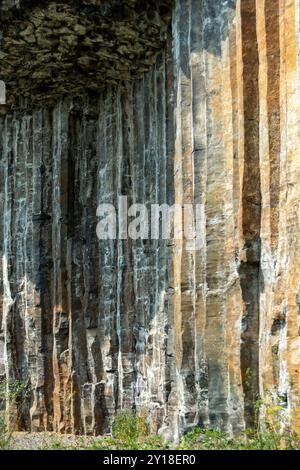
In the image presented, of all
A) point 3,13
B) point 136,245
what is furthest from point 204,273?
point 3,13

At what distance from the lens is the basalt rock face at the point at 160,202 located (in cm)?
810

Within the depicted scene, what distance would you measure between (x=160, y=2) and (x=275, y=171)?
10.5ft

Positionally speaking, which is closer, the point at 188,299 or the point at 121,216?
the point at 188,299

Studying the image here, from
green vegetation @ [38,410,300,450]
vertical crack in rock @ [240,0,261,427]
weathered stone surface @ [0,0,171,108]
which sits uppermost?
weathered stone surface @ [0,0,171,108]

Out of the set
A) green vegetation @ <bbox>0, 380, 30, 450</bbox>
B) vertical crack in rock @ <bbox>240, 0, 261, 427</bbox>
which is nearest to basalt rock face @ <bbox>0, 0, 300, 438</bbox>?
vertical crack in rock @ <bbox>240, 0, 261, 427</bbox>

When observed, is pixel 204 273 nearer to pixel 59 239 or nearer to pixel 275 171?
pixel 275 171

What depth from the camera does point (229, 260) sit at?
860 cm

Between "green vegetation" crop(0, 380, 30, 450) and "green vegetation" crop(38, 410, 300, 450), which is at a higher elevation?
"green vegetation" crop(38, 410, 300, 450)

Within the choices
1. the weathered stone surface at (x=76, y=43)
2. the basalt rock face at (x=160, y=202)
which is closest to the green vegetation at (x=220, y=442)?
the basalt rock face at (x=160, y=202)

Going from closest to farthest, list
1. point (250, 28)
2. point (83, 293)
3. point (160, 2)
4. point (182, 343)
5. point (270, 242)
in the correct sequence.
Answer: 1. point (270, 242)
2. point (250, 28)
3. point (182, 343)
4. point (160, 2)
5. point (83, 293)

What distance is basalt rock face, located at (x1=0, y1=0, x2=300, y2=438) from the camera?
319 inches

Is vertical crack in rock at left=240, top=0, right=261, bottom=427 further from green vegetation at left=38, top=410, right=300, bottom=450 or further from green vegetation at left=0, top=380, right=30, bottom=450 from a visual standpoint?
green vegetation at left=0, top=380, right=30, bottom=450

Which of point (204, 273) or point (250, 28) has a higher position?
point (250, 28)

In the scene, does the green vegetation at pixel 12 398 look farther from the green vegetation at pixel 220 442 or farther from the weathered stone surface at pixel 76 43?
the weathered stone surface at pixel 76 43
